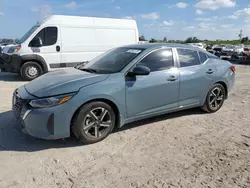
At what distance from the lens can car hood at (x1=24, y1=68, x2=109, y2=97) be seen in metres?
3.65

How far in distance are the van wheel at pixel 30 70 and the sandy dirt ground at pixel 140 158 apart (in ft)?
16.4

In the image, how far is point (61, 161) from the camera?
336 centimetres

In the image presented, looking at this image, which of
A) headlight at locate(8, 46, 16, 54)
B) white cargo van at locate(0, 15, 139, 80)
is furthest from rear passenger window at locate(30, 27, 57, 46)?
headlight at locate(8, 46, 16, 54)

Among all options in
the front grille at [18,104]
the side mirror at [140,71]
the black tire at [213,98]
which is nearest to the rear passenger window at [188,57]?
the black tire at [213,98]

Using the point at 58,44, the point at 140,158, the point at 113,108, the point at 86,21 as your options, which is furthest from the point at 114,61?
the point at 86,21

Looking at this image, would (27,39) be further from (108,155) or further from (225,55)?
(225,55)

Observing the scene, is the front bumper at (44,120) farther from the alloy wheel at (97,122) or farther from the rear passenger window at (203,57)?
the rear passenger window at (203,57)

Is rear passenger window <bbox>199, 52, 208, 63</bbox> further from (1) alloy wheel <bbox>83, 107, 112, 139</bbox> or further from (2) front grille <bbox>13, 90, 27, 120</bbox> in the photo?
(2) front grille <bbox>13, 90, 27, 120</bbox>

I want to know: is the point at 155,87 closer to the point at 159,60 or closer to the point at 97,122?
the point at 159,60

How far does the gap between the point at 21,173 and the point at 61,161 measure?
0.50m

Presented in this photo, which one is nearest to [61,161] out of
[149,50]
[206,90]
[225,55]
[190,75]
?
[149,50]

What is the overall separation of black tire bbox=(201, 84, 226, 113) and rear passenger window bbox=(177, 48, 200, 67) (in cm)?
73

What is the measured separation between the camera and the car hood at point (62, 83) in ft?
12.0

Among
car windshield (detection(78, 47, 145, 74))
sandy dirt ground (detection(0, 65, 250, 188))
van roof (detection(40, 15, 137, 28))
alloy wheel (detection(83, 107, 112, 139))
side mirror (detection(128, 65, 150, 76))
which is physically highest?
van roof (detection(40, 15, 137, 28))
